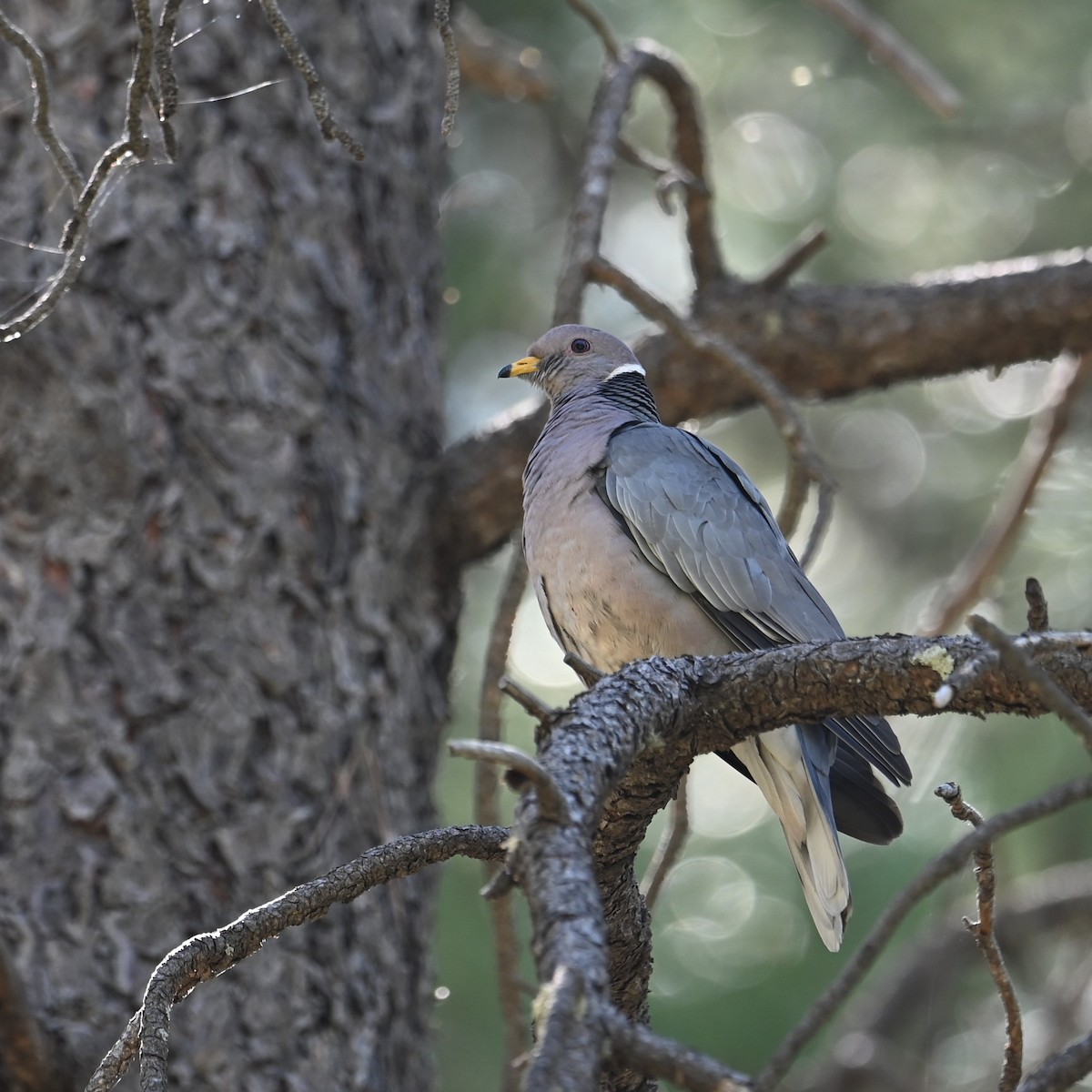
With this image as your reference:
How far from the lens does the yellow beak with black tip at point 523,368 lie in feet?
12.9

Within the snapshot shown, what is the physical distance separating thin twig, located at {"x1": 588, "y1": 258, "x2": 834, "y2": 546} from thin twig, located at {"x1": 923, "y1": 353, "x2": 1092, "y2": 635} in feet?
2.38

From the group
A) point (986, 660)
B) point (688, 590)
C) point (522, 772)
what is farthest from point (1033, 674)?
point (688, 590)

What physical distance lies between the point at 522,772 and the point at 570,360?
268cm

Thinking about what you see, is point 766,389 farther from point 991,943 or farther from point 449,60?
point 991,943

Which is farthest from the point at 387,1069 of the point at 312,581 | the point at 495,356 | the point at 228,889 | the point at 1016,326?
the point at 495,356

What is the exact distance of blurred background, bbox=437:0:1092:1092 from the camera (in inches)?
186

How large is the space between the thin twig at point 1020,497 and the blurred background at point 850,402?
0.71 metres

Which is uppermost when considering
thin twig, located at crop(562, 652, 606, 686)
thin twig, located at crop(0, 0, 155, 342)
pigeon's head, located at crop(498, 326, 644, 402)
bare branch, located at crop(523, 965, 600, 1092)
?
pigeon's head, located at crop(498, 326, 644, 402)

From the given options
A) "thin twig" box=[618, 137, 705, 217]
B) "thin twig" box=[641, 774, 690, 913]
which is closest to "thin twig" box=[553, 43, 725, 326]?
"thin twig" box=[618, 137, 705, 217]

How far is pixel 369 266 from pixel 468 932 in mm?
2414

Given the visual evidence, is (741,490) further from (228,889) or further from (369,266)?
(228,889)

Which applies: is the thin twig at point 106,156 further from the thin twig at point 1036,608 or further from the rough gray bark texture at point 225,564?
the thin twig at point 1036,608

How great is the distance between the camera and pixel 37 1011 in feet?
8.18

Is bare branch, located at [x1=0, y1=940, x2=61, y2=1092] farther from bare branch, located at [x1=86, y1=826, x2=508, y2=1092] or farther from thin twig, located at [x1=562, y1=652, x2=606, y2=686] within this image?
thin twig, located at [x1=562, y1=652, x2=606, y2=686]
